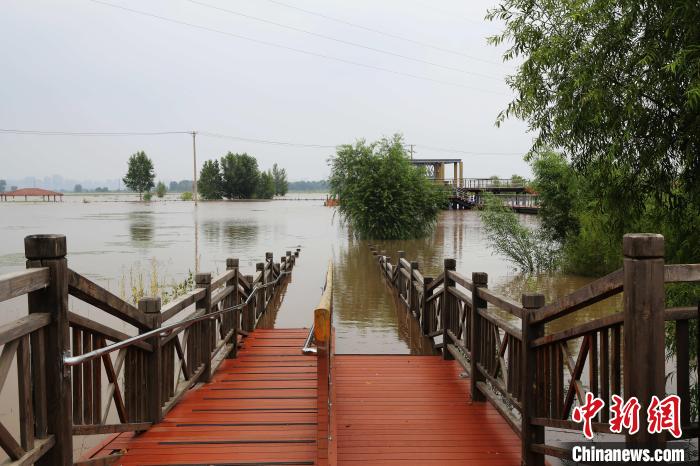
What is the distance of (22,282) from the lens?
286cm

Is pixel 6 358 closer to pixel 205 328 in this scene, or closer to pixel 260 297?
pixel 205 328

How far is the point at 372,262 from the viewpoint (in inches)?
901

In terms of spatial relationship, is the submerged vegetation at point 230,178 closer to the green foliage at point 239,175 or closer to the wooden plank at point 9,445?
the green foliage at point 239,175

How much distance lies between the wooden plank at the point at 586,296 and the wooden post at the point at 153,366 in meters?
2.82

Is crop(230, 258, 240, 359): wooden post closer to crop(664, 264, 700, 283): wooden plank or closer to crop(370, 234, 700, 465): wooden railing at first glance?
crop(370, 234, 700, 465): wooden railing

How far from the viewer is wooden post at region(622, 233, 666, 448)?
112 inches

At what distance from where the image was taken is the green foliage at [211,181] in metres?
113

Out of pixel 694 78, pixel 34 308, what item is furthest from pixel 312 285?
pixel 34 308

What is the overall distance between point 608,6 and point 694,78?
2042 millimetres

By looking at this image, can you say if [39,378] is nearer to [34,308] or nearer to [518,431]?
[34,308]

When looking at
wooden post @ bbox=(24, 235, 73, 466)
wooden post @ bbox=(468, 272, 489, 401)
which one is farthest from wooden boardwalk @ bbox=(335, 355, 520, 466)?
wooden post @ bbox=(24, 235, 73, 466)

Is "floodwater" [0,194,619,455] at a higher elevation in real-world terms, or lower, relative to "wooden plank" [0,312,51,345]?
lower

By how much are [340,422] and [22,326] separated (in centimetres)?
297

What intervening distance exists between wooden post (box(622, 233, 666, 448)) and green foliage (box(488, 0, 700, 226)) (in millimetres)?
4561
